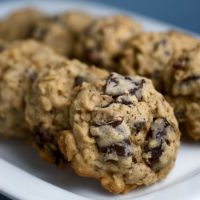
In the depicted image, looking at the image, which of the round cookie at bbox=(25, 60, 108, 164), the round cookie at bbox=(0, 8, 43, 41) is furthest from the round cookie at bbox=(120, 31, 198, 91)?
the round cookie at bbox=(0, 8, 43, 41)

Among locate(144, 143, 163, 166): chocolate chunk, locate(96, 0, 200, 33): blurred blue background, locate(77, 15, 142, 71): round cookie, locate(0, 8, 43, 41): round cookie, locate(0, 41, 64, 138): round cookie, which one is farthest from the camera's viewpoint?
locate(96, 0, 200, 33): blurred blue background

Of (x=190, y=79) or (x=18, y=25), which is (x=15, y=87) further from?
(x=18, y=25)

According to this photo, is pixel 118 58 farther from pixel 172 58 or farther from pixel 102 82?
pixel 102 82

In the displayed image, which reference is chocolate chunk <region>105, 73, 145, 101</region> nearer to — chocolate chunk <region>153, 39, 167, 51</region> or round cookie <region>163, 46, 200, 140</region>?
round cookie <region>163, 46, 200, 140</region>

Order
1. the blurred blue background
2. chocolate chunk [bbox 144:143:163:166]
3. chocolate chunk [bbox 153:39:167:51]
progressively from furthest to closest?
the blurred blue background < chocolate chunk [bbox 153:39:167:51] < chocolate chunk [bbox 144:143:163:166]

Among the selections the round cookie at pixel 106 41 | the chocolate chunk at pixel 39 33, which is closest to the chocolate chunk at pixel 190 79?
the round cookie at pixel 106 41
